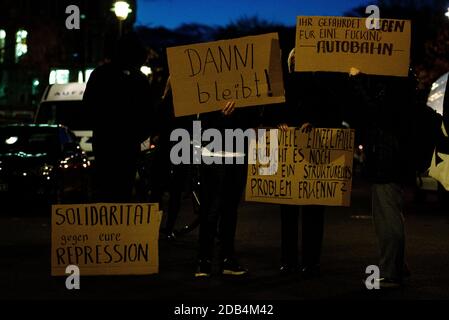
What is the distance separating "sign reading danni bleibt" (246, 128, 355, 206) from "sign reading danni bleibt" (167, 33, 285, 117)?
1.63 ft

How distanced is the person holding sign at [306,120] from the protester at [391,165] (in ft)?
2.37

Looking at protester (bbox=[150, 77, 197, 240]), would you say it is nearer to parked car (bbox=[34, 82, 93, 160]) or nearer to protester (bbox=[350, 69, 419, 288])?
protester (bbox=[350, 69, 419, 288])

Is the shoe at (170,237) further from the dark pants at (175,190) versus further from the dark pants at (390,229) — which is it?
the dark pants at (390,229)

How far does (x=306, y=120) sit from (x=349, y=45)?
810mm

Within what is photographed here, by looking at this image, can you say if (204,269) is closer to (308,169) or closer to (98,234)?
(98,234)

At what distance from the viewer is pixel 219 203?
9.54 metres

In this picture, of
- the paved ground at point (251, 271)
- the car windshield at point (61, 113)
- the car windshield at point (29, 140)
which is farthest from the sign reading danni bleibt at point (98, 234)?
the car windshield at point (61, 113)

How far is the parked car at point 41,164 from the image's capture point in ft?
55.2

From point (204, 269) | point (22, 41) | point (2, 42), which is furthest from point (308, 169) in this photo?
point (2, 42)

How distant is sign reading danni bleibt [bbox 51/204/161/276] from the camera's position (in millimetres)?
9109

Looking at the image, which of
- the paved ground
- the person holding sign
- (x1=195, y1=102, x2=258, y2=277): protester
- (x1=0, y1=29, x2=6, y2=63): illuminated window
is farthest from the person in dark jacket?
(x1=0, y1=29, x2=6, y2=63): illuminated window

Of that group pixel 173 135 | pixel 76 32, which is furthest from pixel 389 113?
pixel 76 32

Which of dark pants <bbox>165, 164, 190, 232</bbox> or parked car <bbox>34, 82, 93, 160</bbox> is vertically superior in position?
parked car <bbox>34, 82, 93, 160</bbox>

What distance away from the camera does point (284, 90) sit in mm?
9750
